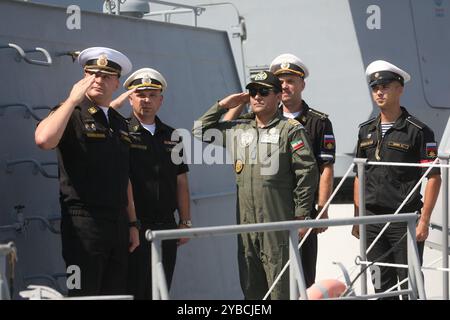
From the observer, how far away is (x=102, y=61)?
540 centimetres

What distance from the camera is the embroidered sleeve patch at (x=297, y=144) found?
5.56 m

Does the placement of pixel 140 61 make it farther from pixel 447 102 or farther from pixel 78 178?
pixel 447 102

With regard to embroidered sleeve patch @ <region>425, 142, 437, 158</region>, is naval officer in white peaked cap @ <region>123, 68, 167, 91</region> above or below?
above

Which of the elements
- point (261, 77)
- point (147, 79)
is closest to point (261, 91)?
point (261, 77)

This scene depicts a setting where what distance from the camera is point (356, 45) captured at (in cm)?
1025

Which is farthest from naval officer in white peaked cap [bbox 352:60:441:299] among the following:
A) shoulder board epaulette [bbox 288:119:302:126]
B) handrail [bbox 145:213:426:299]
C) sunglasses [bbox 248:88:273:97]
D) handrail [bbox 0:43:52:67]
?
handrail [bbox 0:43:52:67]

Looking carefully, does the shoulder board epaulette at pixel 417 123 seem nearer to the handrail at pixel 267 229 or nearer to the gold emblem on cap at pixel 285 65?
the gold emblem on cap at pixel 285 65

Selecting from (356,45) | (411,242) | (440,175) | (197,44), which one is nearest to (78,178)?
(411,242)

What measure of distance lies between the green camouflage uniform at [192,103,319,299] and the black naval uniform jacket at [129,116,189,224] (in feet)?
1.35

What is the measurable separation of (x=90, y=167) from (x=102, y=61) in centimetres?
58

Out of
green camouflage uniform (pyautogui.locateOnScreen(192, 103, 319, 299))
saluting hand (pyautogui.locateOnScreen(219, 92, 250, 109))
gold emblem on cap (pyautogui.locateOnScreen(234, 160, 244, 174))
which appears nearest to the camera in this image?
→ green camouflage uniform (pyautogui.locateOnScreen(192, 103, 319, 299))

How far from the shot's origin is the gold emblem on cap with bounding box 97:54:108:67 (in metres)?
5.39

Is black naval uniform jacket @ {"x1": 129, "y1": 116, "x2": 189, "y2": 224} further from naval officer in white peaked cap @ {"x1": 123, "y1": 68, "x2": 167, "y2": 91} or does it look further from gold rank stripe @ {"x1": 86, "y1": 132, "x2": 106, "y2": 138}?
gold rank stripe @ {"x1": 86, "y1": 132, "x2": 106, "y2": 138}
